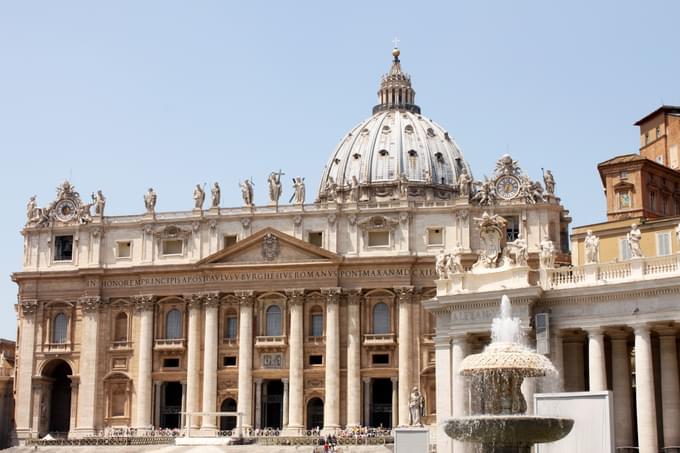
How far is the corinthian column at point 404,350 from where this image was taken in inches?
3588

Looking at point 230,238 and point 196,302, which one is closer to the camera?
point 196,302

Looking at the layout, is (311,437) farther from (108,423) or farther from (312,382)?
(108,423)

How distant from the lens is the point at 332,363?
307ft

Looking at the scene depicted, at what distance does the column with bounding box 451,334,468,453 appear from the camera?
5097cm

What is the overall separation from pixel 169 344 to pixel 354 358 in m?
16.1

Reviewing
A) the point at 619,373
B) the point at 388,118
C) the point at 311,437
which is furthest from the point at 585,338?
the point at 388,118

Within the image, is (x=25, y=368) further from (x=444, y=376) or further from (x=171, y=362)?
(x=444, y=376)

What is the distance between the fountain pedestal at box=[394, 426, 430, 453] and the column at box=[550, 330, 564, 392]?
6284 mm

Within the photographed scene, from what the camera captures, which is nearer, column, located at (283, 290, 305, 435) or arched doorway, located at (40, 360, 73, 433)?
column, located at (283, 290, 305, 435)

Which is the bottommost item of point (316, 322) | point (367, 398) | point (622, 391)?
point (622, 391)

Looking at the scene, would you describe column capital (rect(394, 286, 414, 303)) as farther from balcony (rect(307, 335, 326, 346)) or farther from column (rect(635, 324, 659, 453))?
column (rect(635, 324, 659, 453))

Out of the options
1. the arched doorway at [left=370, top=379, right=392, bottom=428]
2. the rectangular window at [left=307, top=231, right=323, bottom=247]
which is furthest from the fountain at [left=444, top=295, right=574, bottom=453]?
the rectangular window at [left=307, top=231, right=323, bottom=247]

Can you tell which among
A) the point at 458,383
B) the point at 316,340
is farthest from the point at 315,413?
the point at 458,383

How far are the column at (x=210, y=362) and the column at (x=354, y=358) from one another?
1107 cm
